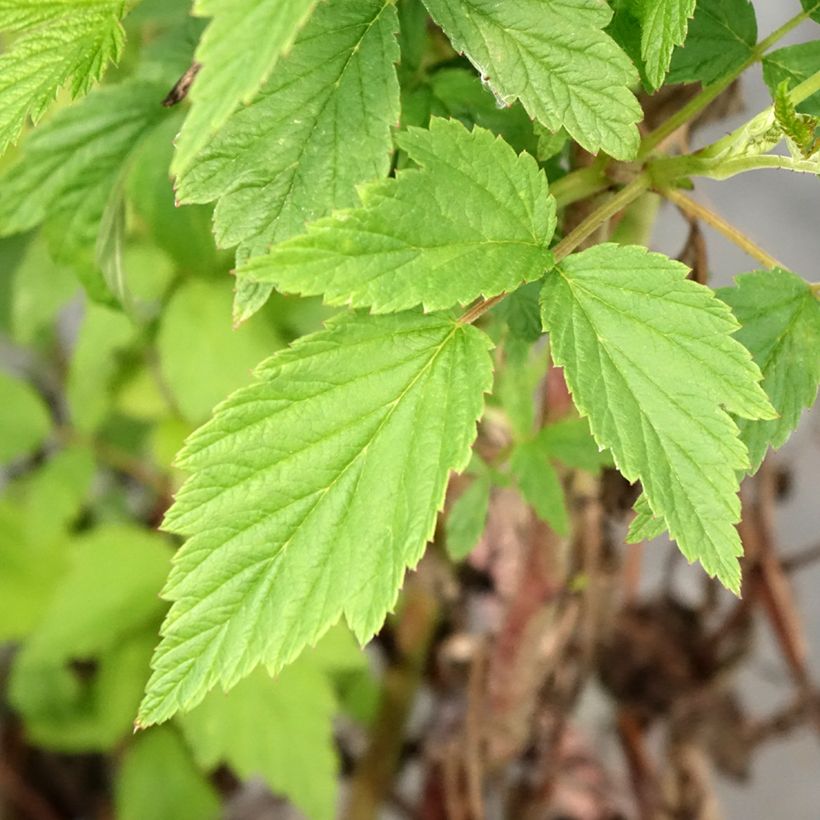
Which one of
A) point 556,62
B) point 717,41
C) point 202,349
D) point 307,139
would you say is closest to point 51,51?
point 307,139

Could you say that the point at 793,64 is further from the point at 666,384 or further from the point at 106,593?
the point at 106,593

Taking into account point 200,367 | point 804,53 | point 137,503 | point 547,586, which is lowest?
point 137,503

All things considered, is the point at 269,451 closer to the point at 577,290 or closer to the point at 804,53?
the point at 577,290

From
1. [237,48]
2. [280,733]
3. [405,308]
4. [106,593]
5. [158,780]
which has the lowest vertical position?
[158,780]

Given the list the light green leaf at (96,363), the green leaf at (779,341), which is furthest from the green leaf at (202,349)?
the green leaf at (779,341)

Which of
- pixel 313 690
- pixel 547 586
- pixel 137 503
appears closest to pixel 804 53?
pixel 547 586

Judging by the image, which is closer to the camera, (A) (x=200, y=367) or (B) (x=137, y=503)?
(A) (x=200, y=367)

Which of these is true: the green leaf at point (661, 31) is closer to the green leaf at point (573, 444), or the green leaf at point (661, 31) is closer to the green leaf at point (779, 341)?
the green leaf at point (779, 341)

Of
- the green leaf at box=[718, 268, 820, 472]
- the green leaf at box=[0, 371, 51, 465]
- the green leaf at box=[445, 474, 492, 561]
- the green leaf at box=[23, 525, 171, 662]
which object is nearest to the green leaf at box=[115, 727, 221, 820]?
the green leaf at box=[23, 525, 171, 662]
